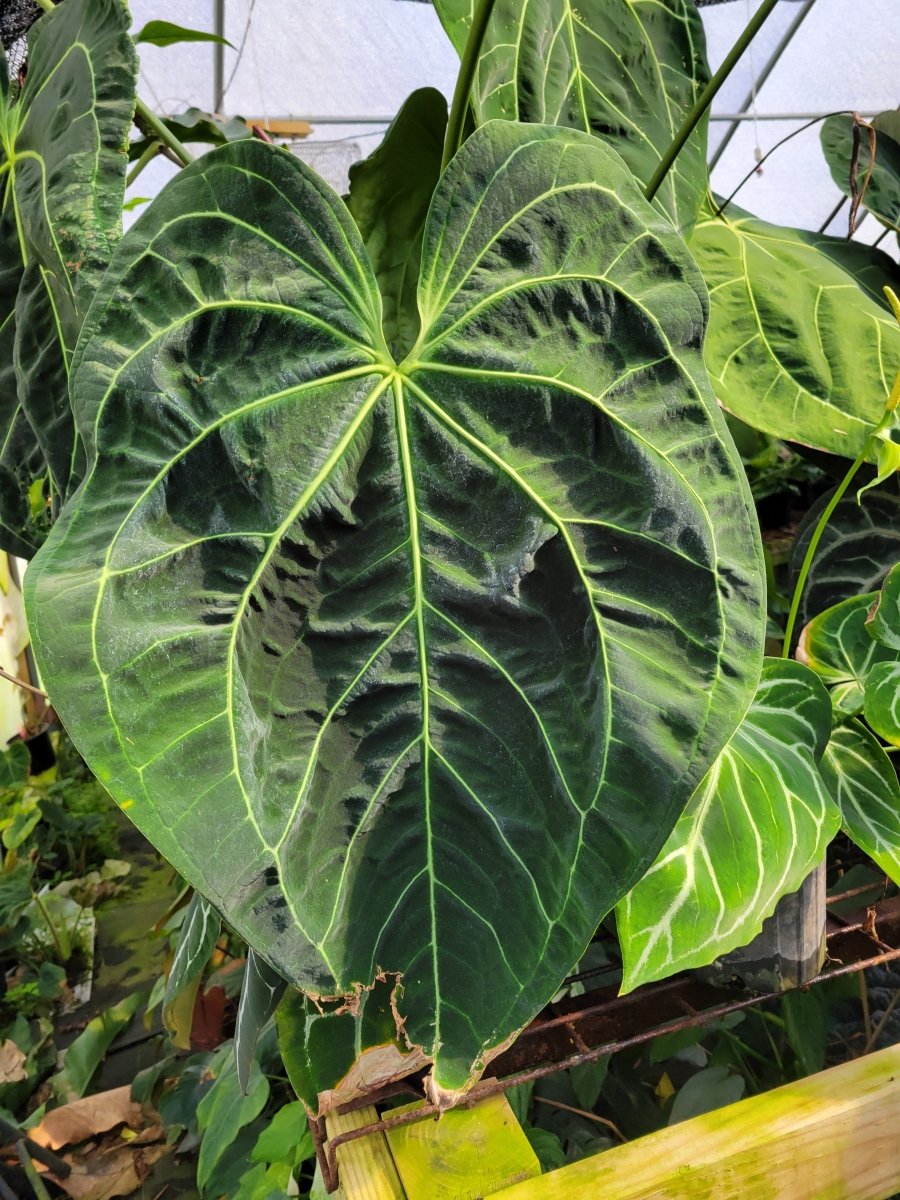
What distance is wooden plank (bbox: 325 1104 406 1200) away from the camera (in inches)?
20.1

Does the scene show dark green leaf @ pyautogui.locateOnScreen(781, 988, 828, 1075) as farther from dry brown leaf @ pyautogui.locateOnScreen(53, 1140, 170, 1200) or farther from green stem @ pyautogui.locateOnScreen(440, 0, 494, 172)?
dry brown leaf @ pyautogui.locateOnScreen(53, 1140, 170, 1200)

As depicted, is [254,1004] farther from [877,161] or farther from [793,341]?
[877,161]

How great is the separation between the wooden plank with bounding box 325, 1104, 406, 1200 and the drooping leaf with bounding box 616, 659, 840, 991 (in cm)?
19

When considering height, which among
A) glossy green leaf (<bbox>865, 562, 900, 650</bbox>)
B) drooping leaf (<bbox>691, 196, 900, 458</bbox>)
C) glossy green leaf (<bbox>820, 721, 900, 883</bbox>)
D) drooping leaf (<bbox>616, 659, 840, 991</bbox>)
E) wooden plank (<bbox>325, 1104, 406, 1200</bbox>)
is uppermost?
drooping leaf (<bbox>691, 196, 900, 458</bbox>)

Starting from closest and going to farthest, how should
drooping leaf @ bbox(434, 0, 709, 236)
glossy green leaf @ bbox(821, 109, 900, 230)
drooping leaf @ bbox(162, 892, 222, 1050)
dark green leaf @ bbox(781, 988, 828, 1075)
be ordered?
drooping leaf @ bbox(434, 0, 709, 236)
drooping leaf @ bbox(162, 892, 222, 1050)
dark green leaf @ bbox(781, 988, 828, 1075)
glossy green leaf @ bbox(821, 109, 900, 230)

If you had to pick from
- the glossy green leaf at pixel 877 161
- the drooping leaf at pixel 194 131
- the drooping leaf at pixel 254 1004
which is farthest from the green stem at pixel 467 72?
the glossy green leaf at pixel 877 161

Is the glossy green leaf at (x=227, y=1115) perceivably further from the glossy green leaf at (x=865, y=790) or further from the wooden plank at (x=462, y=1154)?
the glossy green leaf at (x=865, y=790)

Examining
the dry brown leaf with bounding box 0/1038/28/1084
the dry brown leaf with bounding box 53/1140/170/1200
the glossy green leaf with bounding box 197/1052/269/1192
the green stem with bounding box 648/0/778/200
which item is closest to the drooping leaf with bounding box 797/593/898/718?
the green stem with bounding box 648/0/778/200

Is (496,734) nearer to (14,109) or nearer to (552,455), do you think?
(552,455)

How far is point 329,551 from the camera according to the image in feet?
1.50

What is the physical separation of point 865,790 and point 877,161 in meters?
0.90

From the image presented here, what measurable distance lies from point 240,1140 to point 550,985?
81 cm

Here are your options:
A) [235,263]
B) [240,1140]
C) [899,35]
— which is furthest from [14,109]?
[899,35]

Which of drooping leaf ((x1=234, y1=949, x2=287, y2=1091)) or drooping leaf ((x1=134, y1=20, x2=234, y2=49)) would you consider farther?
drooping leaf ((x1=134, y1=20, x2=234, y2=49))
